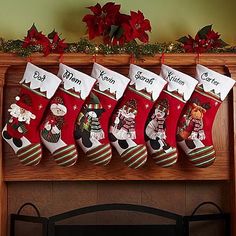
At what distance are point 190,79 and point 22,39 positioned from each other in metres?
0.87

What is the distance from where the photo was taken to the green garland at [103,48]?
2463mm

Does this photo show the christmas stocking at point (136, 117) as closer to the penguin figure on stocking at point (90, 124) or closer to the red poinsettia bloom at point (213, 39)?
the penguin figure on stocking at point (90, 124)

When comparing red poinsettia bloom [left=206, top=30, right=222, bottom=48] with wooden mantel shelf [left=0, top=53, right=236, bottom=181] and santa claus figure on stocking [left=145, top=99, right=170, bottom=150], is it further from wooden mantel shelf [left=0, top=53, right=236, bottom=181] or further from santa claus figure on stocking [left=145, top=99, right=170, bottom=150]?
santa claus figure on stocking [left=145, top=99, right=170, bottom=150]

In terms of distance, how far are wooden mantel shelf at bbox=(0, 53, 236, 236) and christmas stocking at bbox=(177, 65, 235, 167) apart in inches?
4.1

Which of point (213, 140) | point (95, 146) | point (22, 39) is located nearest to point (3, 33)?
point (22, 39)

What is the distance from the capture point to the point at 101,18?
8.26 feet

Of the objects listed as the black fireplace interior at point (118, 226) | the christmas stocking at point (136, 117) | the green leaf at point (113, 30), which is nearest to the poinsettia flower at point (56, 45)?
the green leaf at point (113, 30)

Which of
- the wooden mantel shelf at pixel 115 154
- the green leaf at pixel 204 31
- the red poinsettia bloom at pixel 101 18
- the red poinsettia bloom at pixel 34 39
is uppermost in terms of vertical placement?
the red poinsettia bloom at pixel 101 18

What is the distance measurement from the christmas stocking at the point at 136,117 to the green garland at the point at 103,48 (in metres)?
0.10

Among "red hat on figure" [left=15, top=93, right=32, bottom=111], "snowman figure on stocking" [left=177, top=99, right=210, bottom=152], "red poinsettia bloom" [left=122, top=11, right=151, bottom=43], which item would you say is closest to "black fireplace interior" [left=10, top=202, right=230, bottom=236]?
"snowman figure on stocking" [left=177, top=99, right=210, bottom=152]

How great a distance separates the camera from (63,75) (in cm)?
245

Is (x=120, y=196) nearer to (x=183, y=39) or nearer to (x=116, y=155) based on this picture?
(x=116, y=155)

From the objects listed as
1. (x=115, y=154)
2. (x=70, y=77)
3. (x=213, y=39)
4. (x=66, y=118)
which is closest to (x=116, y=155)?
(x=115, y=154)

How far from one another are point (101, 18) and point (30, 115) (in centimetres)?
57
